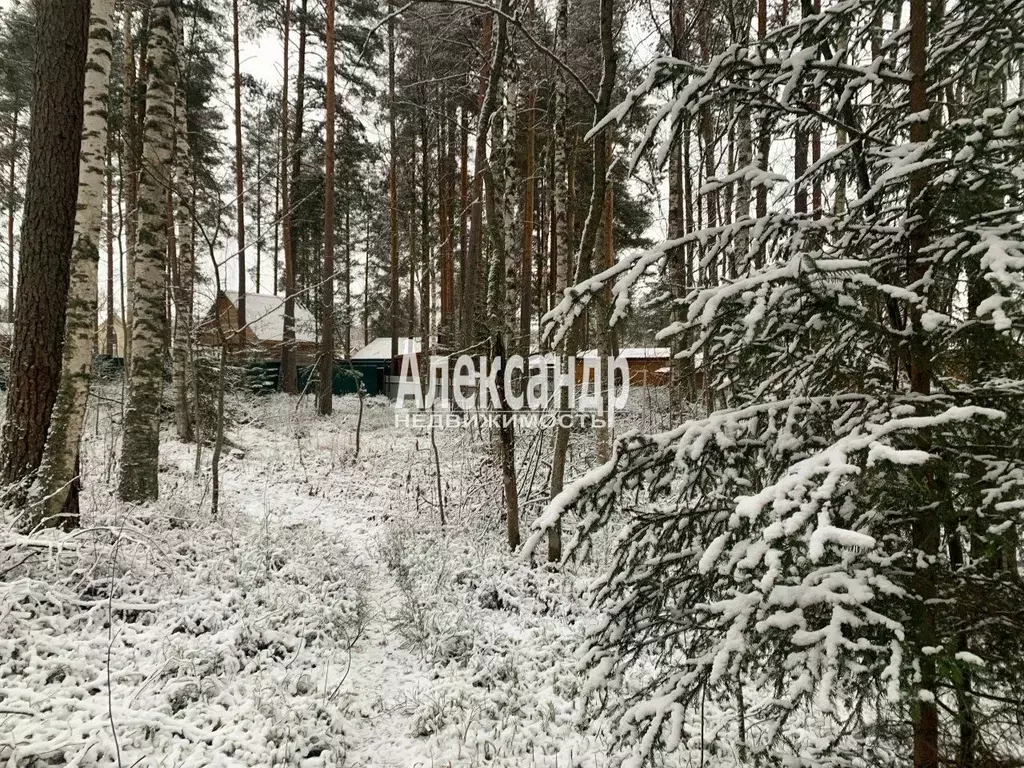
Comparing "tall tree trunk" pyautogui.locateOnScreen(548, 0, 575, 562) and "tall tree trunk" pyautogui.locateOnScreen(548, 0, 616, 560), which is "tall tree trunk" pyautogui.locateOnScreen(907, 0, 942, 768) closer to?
"tall tree trunk" pyautogui.locateOnScreen(548, 0, 575, 562)

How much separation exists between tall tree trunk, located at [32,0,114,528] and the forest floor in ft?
1.66

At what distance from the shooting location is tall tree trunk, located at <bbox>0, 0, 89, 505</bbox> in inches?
188

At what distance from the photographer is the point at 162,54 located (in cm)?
663

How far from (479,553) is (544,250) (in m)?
11.7

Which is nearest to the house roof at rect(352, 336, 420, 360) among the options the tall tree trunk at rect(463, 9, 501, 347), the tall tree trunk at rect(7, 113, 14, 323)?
the tall tree trunk at rect(463, 9, 501, 347)

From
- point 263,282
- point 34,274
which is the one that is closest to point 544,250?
point 34,274

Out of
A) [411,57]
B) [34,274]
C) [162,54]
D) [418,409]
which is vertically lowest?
[418,409]

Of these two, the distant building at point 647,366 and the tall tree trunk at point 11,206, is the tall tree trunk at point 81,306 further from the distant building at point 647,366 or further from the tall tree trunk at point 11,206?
the tall tree trunk at point 11,206

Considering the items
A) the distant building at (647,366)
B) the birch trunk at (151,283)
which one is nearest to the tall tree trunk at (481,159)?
the distant building at (647,366)

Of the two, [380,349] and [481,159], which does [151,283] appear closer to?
[481,159]

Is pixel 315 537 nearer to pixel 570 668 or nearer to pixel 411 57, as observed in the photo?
pixel 570 668

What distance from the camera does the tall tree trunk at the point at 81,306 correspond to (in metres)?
4.75

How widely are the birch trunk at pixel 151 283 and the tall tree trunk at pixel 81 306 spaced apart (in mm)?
943

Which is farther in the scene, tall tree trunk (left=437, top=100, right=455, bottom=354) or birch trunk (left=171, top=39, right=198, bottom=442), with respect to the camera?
tall tree trunk (left=437, top=100, right=455, bottom=354)
